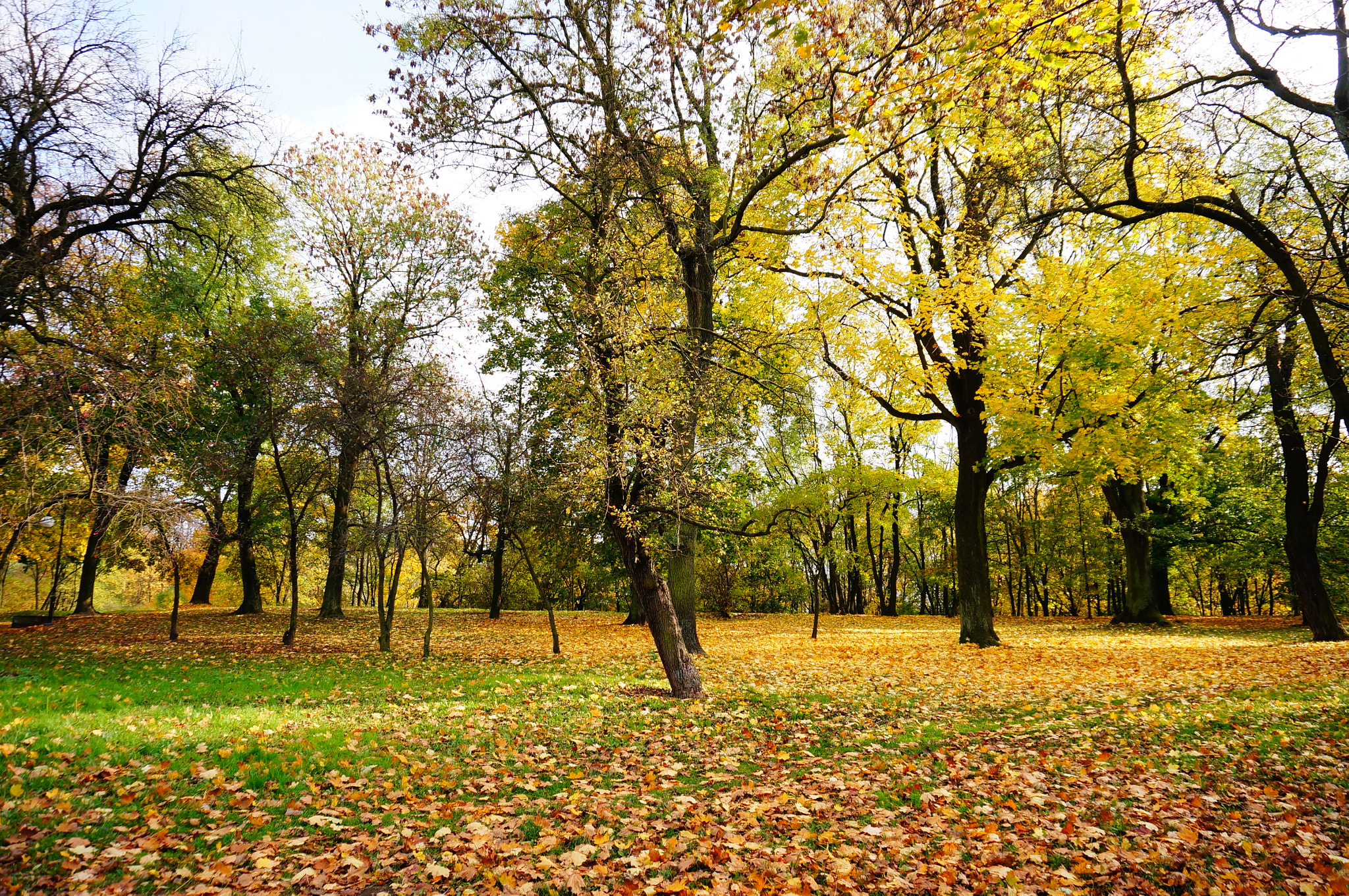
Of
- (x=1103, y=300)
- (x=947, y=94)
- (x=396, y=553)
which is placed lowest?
(x=396, y=553)

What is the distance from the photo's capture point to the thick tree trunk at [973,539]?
1557 centimetres

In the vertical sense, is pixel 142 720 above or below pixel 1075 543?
below

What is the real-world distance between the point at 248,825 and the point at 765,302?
539 inches

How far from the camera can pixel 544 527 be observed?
67.2 ft


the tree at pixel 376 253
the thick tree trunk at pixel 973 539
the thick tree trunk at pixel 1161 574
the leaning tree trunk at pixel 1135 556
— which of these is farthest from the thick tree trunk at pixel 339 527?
the thick tree trunk at pixel 1161 574

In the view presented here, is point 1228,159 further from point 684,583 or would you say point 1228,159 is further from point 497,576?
point 497,576

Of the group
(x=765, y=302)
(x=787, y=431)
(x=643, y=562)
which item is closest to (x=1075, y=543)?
(x=787, y=431)

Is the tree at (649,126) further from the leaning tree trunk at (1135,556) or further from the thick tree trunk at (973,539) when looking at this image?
the leaning tree trunk at (1135,556)

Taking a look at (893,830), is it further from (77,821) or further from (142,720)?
(142,720)

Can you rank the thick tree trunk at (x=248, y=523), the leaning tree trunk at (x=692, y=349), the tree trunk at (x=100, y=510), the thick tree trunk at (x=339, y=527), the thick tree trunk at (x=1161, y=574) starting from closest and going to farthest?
the tree trunk at (x=100, y=510)
the leaning tree trunk at (x=692, y=349)
the thick tree trunk at (x=248, y=523)
the thick tree trunk at (x=339, y=527)
the thick tree trunk at (x=1161, y=574)

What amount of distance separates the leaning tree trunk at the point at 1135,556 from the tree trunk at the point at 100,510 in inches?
1047

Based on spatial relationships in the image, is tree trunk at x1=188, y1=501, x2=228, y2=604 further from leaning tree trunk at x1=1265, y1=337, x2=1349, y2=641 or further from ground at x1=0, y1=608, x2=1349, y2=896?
leaning tree trunk at x1=1265, y1=337, x2=1349, y2=641

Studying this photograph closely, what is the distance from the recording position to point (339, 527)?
19.3m

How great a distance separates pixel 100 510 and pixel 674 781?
13276 mm
